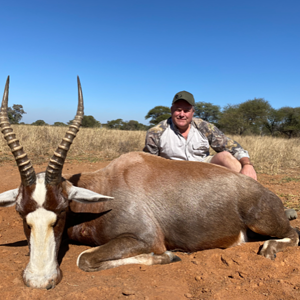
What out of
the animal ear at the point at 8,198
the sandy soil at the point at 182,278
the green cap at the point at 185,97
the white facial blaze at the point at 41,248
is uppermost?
the green cap at the point at 185,97

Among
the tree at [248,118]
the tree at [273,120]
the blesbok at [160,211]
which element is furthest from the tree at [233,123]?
the blesbok at [160,211]

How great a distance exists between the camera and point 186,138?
566 cm

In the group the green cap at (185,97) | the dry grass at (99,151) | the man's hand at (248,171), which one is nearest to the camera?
the man's hand at (248,171)

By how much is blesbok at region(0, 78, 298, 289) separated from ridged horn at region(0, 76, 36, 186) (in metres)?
0.05

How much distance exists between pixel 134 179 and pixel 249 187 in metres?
1.50

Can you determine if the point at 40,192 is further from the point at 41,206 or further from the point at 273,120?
the point at 273,120

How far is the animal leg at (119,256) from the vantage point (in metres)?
3.00

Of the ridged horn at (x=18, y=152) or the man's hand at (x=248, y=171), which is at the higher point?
the ridged horn at (x=18, y=152)

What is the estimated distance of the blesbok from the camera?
315cm

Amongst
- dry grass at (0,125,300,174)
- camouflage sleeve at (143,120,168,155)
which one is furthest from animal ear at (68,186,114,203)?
dry grass at (0,125,300,174)

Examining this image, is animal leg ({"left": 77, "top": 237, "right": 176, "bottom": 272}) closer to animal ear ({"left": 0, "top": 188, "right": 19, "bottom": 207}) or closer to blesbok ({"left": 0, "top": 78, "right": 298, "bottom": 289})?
blesbok ({"left": 0, "top": 78, "right": 298, "bottom": 289})

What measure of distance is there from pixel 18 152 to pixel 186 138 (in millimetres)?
3519

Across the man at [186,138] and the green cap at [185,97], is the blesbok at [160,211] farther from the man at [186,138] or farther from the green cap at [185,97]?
the green cap at [185,97]

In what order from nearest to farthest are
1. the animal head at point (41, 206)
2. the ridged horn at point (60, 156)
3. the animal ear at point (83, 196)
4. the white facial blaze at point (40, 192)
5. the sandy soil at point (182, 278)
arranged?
the sandy soil at point (182, 278)
the animal head at point (41, 206)
the white facial blaze at point (40, 192)
the ridged horn at point (60, 156)
the animal ear at point (83, 196)
